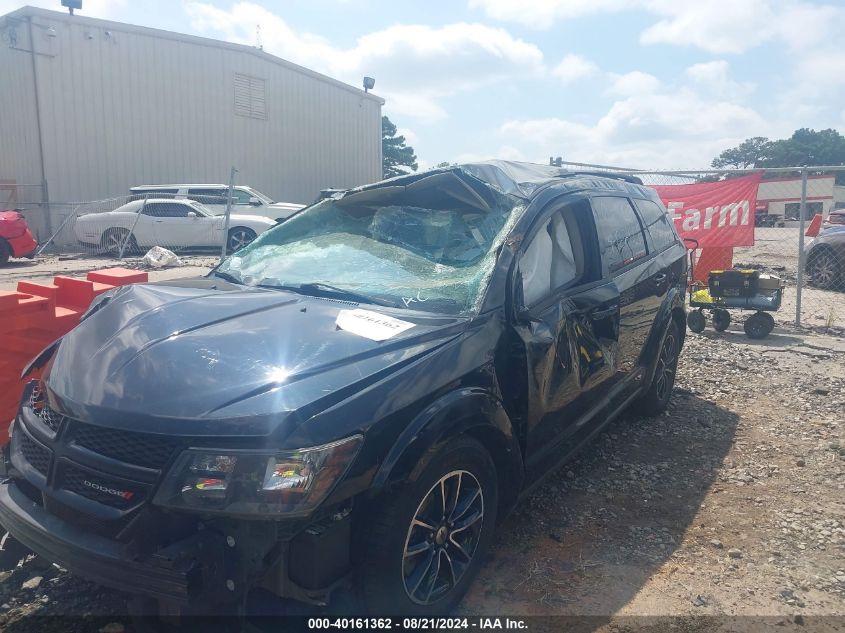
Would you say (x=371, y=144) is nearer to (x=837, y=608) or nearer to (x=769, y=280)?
(x=769, y=280)

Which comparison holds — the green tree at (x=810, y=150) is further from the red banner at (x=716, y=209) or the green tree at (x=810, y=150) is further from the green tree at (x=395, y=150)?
the red banner at (x=716, y=209)

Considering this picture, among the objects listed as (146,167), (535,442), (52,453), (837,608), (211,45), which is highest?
(211,45)

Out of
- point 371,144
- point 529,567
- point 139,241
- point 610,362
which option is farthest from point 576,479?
point 371,144

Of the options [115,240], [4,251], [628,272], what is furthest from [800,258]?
[4,251]

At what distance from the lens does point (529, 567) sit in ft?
10.2

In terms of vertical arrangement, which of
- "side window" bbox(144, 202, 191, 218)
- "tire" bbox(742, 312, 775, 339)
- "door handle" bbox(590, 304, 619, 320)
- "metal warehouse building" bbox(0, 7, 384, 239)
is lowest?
"tire" bbox(742, 312, 775, 339)

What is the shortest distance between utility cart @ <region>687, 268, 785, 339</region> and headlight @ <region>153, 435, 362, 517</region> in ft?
24.5

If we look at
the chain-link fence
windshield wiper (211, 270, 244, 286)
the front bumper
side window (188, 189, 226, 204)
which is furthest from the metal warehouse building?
the front bumper

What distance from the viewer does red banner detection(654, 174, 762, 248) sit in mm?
9453

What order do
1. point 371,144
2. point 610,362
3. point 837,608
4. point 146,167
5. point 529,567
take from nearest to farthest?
point 837,608 < point 529,567 < point 610,362 < point 146,167 < point 371,144

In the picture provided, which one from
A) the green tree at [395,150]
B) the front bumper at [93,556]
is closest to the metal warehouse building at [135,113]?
the front bumper at [93,556]

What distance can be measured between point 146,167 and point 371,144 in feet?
37.7

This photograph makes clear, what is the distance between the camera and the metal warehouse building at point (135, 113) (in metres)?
19.7

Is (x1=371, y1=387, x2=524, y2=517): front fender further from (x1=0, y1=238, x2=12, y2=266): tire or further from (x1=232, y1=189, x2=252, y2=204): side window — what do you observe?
(x1=232, y1=189, x2=252, y2=204): side window
